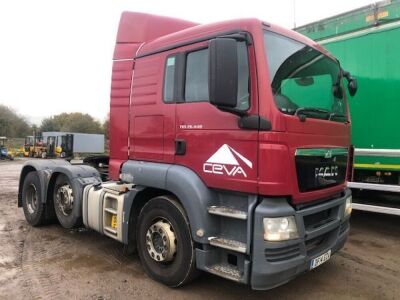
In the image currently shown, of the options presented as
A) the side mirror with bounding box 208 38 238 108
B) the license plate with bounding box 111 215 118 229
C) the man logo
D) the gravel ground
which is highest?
the side mirror with bounding box 208 38 238 108

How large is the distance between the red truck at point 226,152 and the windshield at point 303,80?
0.02 m

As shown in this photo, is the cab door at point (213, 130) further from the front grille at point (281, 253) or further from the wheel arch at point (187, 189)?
the front grille at point (281, 253)

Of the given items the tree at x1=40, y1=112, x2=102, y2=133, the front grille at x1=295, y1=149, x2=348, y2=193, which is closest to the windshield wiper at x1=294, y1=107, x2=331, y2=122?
the front grille at x1=295, y1=149, x2=348, y2=193

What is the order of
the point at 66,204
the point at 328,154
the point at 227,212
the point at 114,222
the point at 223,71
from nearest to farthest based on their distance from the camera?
the point at 223,71
the point at 227,212
the point at 328,154
the point at 114,222
the point at 66,204

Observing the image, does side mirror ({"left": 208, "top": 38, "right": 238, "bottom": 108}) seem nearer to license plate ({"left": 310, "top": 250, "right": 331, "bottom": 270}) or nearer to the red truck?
the red truck

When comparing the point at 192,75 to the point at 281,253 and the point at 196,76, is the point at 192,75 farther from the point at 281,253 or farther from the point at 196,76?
the point at 281,253

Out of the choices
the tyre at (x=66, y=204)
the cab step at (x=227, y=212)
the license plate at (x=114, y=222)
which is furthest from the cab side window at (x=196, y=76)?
the tyre at (x=66, y=204)

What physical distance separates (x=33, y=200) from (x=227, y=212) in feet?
14.9

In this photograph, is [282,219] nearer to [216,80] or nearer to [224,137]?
[224,137]

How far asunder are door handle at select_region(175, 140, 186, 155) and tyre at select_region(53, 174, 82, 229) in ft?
6.93

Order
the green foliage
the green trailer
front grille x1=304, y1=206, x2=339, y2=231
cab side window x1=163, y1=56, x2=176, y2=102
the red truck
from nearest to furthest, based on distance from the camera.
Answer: the red truck, front grille x1=304, y1=206, x2=339, y2=231, cab side window x1=163, y1=56, x2=176, y2=102, the green trailer, the green foliage

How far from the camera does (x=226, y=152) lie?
3.79m

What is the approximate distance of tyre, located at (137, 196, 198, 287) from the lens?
4.00 metres

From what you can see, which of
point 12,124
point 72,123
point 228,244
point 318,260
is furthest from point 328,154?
point 72,123
